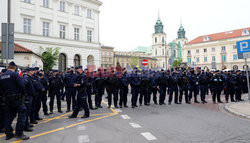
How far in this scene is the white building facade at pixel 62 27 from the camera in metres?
29.9

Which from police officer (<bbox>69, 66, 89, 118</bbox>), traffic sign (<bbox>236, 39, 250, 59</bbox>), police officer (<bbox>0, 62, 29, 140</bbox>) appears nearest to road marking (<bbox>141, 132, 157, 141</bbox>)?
police officer (<bbox>69, 66, 89, 118</bbox>)

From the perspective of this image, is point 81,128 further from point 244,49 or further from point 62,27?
point 62,27

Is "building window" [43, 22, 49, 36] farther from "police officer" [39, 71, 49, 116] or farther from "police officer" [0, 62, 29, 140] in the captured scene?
"police officer" [0, 62, 29, 140]

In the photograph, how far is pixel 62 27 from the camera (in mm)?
35156

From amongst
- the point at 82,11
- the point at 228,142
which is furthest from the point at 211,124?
the point at 82,11

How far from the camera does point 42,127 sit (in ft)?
21.3

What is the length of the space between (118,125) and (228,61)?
7291 cm

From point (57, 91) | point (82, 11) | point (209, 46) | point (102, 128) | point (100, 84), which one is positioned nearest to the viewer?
point (102, 128)

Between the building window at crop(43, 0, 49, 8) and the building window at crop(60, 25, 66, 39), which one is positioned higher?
the building window at crop(43, 0, 49, 8)

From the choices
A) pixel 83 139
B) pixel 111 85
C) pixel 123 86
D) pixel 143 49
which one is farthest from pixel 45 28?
pixel 143 49

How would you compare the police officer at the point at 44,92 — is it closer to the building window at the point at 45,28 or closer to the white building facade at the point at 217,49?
the building window at the point at 45,28

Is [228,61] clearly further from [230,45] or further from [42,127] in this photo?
[42,127]

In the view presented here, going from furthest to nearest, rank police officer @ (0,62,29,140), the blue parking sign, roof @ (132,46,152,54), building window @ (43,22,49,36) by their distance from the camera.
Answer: roof @ (132,46,152,54) → building window @ (43,22,49,36) → the blue parking sign → police officer @ (0,62,29,140)

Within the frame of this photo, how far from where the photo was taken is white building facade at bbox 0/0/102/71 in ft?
98.3
